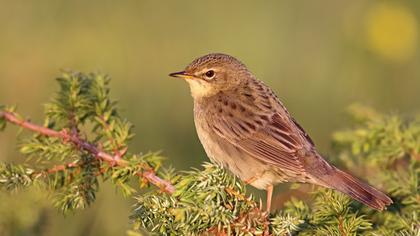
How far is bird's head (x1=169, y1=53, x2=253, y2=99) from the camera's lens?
22.1 feet

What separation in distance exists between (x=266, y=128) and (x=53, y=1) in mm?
5379

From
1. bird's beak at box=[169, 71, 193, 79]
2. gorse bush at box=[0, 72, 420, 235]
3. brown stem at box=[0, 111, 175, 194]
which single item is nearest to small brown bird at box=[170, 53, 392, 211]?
bird's beak at box=[169, 71, 193, 79]

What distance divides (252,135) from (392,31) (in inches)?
184

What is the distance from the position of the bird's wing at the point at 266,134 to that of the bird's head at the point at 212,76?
19.0 inches

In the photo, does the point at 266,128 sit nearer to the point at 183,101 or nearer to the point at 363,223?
the point at 363,223

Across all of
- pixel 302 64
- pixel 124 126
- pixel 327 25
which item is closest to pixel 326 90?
pixel 302 64

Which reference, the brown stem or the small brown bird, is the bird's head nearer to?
the small brown bird

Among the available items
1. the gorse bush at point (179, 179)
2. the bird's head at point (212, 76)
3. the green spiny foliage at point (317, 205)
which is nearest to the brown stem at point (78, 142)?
the gorse bush at point (179, 179)

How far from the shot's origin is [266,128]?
610 cm

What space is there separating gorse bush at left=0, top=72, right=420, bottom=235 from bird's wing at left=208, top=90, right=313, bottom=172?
37cm

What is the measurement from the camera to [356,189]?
5.25 meters

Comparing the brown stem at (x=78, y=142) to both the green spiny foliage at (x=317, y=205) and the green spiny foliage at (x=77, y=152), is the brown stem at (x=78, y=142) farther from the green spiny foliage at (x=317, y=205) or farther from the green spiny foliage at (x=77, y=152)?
the green spiny foliage at (x=317, y=205)

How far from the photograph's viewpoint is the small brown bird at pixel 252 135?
5715 mm

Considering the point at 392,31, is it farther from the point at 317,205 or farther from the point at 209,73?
the point at 317,205
